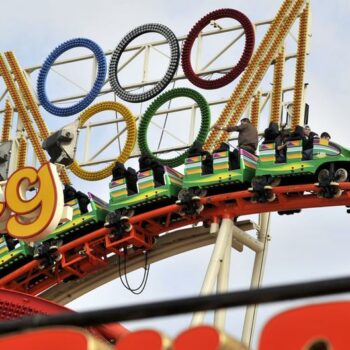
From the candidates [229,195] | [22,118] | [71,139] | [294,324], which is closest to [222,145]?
[229,195]

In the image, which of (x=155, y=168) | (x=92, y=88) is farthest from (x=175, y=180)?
(x=92, y=88)

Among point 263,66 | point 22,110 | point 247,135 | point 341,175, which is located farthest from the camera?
point 22,110

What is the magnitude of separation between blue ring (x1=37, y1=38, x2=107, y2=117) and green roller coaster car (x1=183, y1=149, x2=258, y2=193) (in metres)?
5.76

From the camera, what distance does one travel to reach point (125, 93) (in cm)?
2853

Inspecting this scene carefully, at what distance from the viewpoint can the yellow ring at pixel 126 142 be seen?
89.7 ft

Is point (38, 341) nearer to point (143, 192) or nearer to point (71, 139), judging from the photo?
point (143, 192)

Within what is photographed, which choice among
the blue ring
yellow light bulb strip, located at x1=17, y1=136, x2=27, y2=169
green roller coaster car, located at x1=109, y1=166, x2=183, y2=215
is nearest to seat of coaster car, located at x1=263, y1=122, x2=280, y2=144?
green roller coaster car, located at x1=109, y1=166, x2=183, y2=215

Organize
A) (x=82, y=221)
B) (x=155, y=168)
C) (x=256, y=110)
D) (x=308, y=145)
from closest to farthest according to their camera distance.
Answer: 1. (x=308, y=145)
2. (x=155, y=168)
3. (x=82, y=221)
4. (x=256, y=110)

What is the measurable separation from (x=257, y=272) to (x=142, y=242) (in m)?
2.32

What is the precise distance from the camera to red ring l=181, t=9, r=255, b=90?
27.0m

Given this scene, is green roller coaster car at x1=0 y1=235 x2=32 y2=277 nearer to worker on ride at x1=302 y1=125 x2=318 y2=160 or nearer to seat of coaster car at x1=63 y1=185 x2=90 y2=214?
seat of coaster car at x1=63 y1=185 x2=90 y2=214

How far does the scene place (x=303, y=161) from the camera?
22.5m

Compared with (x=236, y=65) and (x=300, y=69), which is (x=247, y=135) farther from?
(x=236, y=65)

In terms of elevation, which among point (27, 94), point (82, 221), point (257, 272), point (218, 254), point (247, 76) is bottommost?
point (218, 254)
